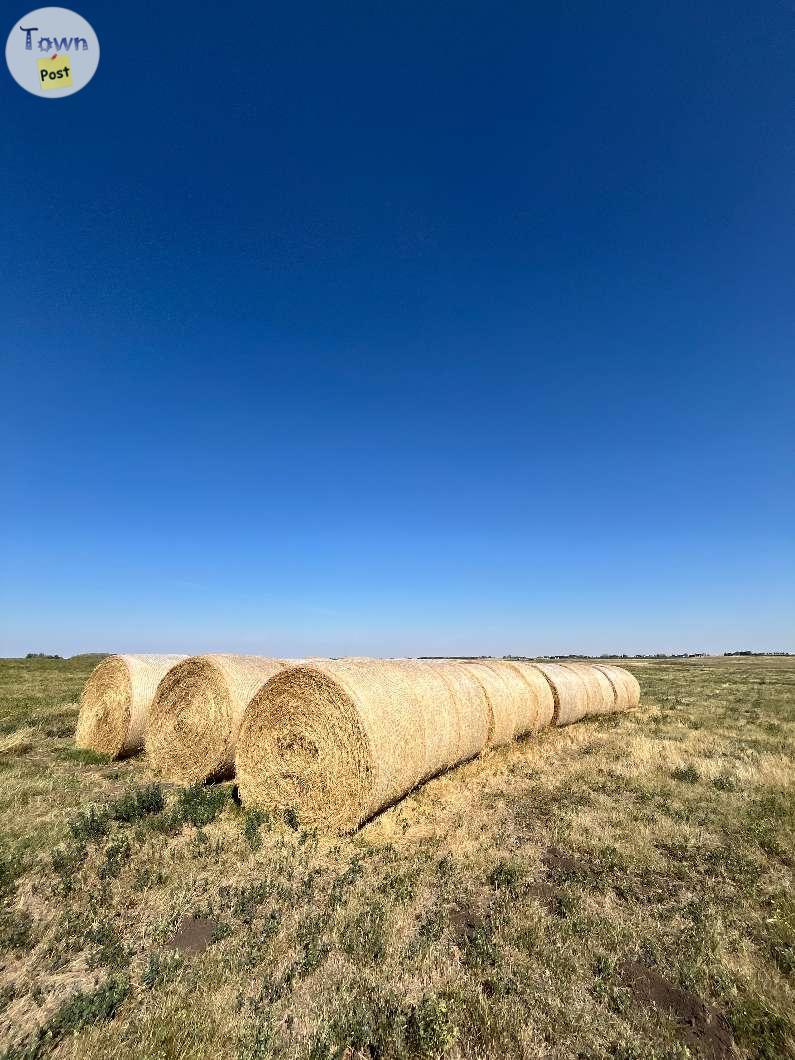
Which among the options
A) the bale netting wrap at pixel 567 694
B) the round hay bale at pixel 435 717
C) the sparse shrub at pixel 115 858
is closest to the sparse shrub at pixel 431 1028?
the sparse shrub at pixel 115 858

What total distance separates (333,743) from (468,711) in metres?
3.80

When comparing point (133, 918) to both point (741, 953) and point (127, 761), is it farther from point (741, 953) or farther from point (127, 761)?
point (127, 761)

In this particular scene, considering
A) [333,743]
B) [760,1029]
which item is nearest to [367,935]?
[333,743]

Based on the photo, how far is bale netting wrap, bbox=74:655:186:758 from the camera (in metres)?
10.7

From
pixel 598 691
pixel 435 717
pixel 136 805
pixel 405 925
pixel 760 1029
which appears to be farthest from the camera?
pixel 598 691

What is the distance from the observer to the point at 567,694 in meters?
16.0

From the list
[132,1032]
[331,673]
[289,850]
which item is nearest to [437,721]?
[331,673]

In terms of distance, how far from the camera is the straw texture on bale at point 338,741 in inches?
280

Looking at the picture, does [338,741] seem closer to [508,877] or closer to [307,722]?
[307,722]

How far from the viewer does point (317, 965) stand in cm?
416

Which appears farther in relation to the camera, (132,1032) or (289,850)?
(289,850)

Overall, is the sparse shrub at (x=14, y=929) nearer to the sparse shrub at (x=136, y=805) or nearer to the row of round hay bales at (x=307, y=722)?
the sparse shrub at (x=136, y=805)

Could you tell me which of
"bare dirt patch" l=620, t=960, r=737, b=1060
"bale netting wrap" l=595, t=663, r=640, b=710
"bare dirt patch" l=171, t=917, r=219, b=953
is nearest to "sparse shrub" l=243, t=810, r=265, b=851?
"bare dirt patch" l=171, t=917, r=219, b=953

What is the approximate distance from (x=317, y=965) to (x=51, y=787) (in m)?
6.99
